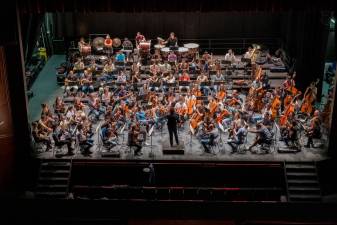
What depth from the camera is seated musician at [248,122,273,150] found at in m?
17.1

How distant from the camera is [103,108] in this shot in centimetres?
1939

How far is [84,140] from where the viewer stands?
17.3 meters

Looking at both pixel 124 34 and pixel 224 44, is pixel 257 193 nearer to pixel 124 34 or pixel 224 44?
pixel 224 44

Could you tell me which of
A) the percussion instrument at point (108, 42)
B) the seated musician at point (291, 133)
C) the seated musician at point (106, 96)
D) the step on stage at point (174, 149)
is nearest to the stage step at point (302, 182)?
the seated musician at point (291, 133)

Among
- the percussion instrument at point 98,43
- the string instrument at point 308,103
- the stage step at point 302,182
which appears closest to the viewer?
the stage step at point 302,182

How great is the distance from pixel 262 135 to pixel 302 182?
1736 millimetres

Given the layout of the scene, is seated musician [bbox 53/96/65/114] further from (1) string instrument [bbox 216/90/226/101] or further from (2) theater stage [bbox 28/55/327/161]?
(1) string instrument [bbox 216/90/226/101]

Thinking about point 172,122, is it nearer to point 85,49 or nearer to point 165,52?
point 165,52

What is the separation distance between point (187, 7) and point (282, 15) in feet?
29.0

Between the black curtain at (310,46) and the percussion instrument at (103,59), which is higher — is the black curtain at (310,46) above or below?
above

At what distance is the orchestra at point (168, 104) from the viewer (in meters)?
17.4

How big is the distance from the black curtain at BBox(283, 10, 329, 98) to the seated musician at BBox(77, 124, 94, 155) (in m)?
8.22

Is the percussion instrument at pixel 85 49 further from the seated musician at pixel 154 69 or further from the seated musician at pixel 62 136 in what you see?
the seated musician at pixel 62 136

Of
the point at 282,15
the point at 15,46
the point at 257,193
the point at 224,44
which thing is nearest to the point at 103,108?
the point at 15,46
